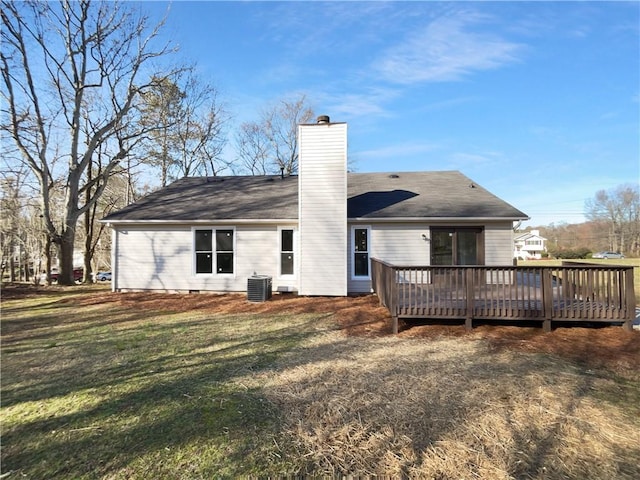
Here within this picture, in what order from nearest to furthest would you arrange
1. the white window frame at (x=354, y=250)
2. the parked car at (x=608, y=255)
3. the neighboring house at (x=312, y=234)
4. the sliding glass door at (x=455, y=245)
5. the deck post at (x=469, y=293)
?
the deck post at (x=469, y=293), the neighboring house at (x=312, y=234), the sliding glass door at (x=455, y=245), the white window frame at (x=354, y=250), the parked car at (x=608, y=255)

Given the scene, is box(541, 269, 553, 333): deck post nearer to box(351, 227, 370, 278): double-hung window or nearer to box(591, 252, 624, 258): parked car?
box(351, 227, 370, 278): double-hung window

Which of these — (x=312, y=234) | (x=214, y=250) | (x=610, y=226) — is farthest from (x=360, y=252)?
(x=610, y=226)

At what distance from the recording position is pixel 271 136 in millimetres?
28281

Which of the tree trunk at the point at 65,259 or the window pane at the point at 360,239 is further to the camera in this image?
the tree trunk at the point at 65,259

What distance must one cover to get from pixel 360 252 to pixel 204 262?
17.2 ft

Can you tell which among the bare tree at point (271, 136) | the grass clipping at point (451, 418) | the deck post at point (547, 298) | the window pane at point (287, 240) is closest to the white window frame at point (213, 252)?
the window pane at point (287, 240)

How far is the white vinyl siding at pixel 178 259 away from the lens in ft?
36.0

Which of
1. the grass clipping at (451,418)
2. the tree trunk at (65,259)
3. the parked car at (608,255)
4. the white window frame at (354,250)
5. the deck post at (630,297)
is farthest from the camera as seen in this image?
the parked car at (608,255)

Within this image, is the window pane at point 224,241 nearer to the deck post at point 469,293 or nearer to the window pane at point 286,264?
the window pane at point 286,264

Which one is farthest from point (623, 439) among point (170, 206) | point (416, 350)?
point (170, 206)

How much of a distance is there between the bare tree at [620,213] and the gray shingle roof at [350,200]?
2227 inches

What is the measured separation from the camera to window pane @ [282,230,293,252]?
430 inches

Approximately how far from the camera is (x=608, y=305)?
6309 millimetres

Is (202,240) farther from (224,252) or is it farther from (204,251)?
(224,252)
